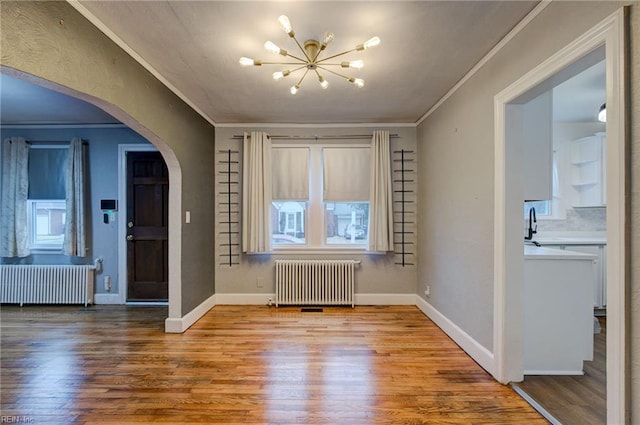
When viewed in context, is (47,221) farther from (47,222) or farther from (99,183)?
(99,183)

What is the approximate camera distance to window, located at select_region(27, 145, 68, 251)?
4.07m

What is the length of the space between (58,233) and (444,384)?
17.6ft

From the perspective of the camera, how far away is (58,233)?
4.16 metres

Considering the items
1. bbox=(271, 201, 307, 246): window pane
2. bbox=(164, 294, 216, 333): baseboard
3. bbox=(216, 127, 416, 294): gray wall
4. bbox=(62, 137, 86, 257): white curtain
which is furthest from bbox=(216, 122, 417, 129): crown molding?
bbox=(164, 294, 216, 333): baseboard

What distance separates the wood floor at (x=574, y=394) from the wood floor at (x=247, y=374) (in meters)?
0.18

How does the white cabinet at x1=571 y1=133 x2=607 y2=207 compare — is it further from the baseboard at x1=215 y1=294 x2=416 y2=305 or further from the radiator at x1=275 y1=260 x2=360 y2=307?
the radiator at x1=275 y1=260 x2=360 y2=307

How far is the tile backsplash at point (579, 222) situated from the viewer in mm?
4125

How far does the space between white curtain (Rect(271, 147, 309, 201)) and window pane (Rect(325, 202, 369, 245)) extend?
465 millimetres

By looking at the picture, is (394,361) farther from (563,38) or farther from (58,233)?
(58,233)

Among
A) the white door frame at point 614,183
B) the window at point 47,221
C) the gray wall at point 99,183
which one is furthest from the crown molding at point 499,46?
the window at point 47,221

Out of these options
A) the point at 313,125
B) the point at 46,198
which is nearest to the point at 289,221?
the point at 313,125

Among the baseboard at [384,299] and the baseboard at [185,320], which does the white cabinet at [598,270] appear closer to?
the baseboard at [384,299]

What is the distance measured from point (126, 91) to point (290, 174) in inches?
86.4

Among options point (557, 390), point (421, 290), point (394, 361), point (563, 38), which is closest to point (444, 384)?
point (394, 361)
